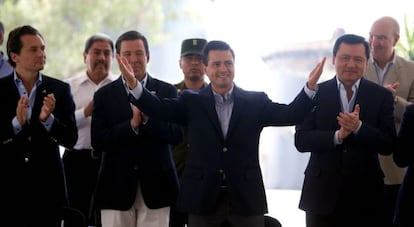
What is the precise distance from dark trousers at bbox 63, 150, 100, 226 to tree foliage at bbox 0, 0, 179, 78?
257cm

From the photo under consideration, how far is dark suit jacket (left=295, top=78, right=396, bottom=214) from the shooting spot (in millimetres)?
3223

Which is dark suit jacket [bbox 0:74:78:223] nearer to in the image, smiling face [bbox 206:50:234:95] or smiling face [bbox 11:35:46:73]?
smiling face [bbox 11:35:46:73]

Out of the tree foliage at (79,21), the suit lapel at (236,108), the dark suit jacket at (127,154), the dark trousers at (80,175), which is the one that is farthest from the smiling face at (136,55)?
the tree foliage at (79,21)

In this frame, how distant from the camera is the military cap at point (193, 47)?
4.20 m

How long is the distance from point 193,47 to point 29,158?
125 cm

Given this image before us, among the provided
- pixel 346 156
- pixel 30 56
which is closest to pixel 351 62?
pixel 346 156

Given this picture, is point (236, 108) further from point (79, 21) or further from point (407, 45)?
point (79, 21)

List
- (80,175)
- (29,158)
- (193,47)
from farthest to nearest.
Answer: (193,47) → (80,175) → (29,158)

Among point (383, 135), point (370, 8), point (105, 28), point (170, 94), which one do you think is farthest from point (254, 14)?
point (383, 135)

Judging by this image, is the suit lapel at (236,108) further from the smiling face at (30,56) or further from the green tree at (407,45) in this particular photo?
the green tree at (407,45)

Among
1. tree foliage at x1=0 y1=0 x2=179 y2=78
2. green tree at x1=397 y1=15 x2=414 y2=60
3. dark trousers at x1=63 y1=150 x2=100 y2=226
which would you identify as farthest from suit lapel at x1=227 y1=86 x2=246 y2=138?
tree foliage at x1=0 y1=0 x2=179 y2=78

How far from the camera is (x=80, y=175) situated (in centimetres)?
407

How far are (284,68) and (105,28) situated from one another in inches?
67.5

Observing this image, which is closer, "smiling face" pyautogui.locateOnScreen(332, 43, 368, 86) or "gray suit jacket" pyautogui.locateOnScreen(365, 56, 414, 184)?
"smiling face" pyautogui.locateOnScreen(332, 43, 368, 86)
